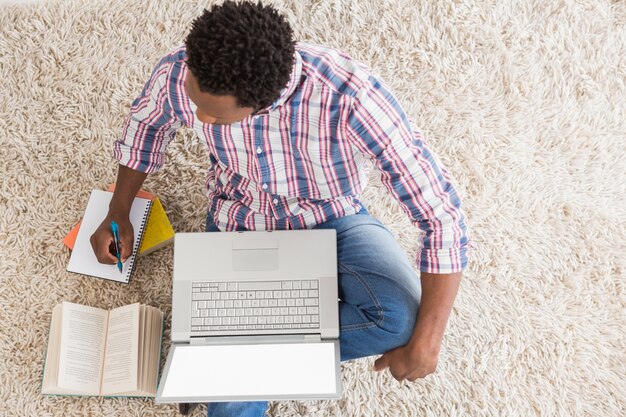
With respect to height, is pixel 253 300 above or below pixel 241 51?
below

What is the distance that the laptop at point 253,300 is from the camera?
1.16m

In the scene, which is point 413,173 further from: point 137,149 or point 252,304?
point 137,149

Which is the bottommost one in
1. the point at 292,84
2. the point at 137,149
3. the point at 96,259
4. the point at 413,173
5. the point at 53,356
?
the point at 53,356

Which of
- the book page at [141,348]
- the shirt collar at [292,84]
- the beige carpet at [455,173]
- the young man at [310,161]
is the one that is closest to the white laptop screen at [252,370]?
the young man at [310,161]

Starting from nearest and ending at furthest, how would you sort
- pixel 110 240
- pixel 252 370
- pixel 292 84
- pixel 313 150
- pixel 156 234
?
pixel 292 84
pixel 313 150
pixel 252 370
pixel 110 240
pixel 156 234

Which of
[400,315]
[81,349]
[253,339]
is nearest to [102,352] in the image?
[81,349]

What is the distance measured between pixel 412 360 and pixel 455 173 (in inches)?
21.7

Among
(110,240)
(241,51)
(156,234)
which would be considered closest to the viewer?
(241,51)

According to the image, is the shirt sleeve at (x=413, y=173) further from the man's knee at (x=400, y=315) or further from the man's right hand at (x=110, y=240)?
the man's right hand at (x=110, y=240)

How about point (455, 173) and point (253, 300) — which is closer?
point (253, 300)

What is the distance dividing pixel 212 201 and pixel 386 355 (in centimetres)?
47

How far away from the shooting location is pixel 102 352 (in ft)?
4.58

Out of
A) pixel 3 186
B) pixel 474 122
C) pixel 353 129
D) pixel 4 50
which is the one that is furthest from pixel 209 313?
pixel 4 50

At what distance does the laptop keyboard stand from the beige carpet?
1.06 ft
